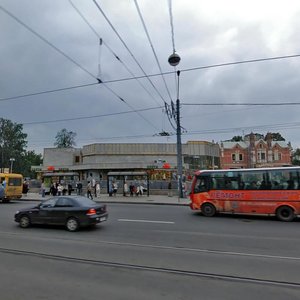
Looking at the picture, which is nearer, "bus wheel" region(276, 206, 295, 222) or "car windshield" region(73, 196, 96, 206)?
"car windshield" region(73, 196, 96, 206)

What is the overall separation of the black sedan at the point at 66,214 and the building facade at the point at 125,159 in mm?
39019

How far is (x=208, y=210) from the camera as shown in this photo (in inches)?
690

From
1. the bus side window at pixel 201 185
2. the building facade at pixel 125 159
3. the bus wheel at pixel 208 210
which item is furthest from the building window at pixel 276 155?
the bus wheel at pixel 208 210

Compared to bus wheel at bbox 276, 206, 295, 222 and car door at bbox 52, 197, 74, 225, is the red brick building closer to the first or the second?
bus wheel at bbox 276, 206, 295, 222

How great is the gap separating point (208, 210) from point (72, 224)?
25.1 feet

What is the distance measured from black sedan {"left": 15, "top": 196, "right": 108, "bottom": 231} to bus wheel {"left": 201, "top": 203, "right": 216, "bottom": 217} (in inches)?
240

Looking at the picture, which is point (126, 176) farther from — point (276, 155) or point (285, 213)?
point (276, 155)

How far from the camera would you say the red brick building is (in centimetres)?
8812

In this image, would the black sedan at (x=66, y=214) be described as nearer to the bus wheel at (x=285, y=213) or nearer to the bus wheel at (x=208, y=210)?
the bus wheel at (x=208, y=210)

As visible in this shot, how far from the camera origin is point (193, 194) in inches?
719

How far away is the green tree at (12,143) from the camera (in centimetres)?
9591

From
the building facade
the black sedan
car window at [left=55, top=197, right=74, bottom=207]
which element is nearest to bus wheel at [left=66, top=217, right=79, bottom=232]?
the black sedan

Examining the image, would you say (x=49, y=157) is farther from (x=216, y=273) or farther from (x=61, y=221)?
(x=216, y=273)

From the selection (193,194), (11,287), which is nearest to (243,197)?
(193,194)
